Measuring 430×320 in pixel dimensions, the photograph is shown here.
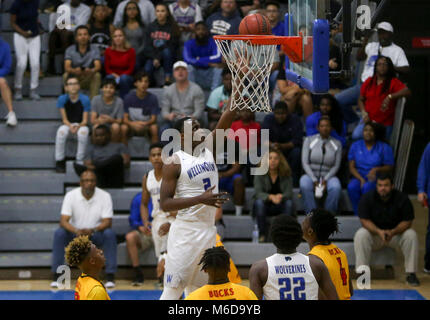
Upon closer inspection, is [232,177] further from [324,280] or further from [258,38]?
[324,280]

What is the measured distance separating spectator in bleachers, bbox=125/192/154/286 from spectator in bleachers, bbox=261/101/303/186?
2.02 metres

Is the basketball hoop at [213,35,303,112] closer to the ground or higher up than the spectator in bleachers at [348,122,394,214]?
higher up

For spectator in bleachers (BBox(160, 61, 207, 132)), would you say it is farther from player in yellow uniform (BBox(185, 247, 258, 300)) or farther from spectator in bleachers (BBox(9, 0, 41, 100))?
player in yellow uniform (BBox(185, 247, 258, 300))

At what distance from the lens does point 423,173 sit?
32.7 ft

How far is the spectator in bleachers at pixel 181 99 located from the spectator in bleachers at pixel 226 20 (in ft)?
3.65

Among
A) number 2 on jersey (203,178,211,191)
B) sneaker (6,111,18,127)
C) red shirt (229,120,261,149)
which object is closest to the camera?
number 2 on jersey (203,178,211,191)

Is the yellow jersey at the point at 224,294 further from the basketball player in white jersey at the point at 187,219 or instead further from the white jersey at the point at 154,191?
the white jersey at the point at 154,191

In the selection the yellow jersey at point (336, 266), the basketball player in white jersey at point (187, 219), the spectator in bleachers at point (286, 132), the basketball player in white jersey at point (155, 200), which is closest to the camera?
the yellow jersey at point (336, 266)

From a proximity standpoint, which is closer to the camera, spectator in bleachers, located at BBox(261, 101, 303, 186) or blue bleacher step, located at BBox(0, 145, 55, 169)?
spectator in bleachers, located at BBox(261, 101, 303, 186)

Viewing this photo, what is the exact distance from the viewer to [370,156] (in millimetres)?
9984

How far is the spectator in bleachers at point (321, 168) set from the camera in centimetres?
975

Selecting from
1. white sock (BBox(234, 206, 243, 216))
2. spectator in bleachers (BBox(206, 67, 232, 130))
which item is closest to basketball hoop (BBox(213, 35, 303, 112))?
white sock (BBox(234, 206, 243, 216))
